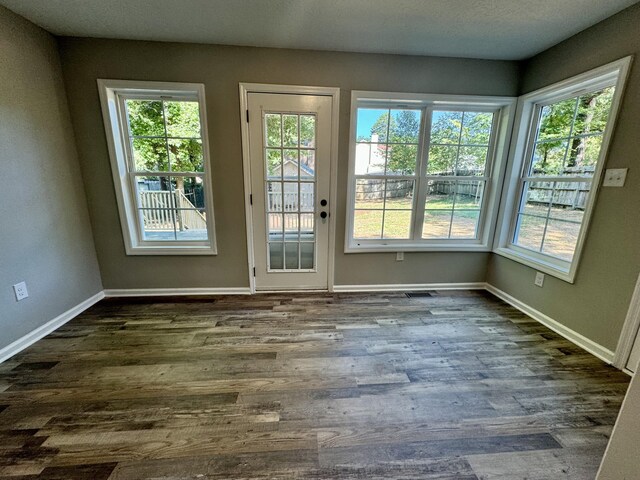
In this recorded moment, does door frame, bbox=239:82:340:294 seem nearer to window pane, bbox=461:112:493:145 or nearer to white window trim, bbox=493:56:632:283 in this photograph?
window pane, bbox=461:112:493:145

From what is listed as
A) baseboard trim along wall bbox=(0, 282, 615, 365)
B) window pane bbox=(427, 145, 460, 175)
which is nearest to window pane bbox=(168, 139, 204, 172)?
baseboard trim along wall bbox=(0, 282, 615, 365)

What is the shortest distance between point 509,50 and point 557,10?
22.8 inches

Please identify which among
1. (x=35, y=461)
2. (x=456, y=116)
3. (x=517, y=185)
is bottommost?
(x=35, y=461)

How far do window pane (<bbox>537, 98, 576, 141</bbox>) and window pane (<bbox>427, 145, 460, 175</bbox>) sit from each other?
751 mm

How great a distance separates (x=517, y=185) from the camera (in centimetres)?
268

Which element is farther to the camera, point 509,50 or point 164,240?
point 164,240

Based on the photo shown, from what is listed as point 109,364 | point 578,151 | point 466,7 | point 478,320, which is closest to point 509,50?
point 466,7

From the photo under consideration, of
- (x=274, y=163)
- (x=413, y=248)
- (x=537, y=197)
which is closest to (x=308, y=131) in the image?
(x=274, y=163)

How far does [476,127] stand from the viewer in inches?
108

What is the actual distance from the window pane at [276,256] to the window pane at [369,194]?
3.19 feet

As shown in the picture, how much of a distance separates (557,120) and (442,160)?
973 millimetres

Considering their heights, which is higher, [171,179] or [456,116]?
[456,116]

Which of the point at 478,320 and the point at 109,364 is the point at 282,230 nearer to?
the point at 109,364

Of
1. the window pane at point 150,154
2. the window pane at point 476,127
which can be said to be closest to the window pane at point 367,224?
the window pane at point 476,127
